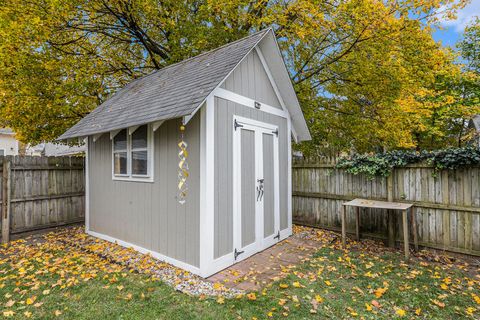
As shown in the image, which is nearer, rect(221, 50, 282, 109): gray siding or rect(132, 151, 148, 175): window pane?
rect(221, 50, 282, 109): gray siding

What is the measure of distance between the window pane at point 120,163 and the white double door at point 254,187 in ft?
8.10

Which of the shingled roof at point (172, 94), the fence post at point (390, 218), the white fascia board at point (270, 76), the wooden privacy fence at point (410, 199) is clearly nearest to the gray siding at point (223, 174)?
the shingled roof at point (172, 94)

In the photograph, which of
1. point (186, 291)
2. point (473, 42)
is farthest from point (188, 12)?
point (473, 42)

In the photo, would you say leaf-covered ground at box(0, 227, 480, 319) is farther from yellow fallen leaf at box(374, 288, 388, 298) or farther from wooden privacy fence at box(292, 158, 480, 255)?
wooden privacy fence at box(292, 158, 480, 255)

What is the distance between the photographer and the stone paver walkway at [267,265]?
12.5ft

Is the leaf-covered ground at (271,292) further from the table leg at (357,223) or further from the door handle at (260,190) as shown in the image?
the door handle at (260,190)

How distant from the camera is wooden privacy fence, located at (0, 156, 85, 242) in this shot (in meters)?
5.65

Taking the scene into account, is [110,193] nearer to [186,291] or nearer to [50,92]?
[186,291]

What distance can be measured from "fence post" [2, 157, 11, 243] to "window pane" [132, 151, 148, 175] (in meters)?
2.97

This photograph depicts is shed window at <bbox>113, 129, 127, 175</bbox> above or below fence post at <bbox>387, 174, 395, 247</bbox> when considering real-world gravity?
above

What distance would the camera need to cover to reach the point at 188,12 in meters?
8.75

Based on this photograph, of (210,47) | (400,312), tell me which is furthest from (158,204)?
(210,47)

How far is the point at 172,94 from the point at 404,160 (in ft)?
15.5

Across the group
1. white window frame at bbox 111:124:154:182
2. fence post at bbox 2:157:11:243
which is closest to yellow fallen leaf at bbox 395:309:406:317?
white window frame at bbox 111:124:154:182
